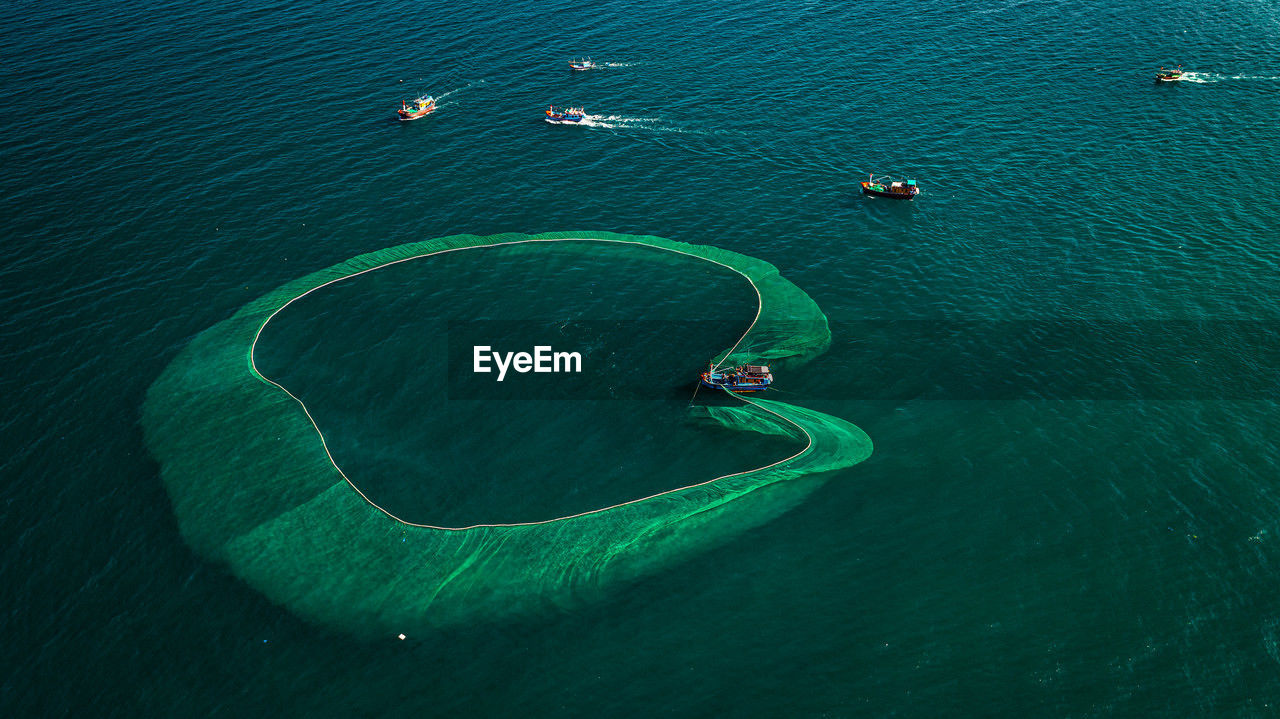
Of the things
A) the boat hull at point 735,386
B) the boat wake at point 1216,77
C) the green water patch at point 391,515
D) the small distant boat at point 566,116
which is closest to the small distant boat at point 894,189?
the green water patch at point 391,515

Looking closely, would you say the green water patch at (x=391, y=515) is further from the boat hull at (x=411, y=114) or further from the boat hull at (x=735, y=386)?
the boat hull at (x=411, y=114)

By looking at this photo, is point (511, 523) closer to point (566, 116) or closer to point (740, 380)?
point (740, 380)

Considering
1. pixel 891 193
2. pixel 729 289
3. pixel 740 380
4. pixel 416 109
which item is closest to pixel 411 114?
pixel 416 109

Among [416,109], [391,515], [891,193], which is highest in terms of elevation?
[416,109]

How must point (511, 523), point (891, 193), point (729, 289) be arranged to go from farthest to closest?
point (891, 193) → point (729, 289) → point (511, 523)

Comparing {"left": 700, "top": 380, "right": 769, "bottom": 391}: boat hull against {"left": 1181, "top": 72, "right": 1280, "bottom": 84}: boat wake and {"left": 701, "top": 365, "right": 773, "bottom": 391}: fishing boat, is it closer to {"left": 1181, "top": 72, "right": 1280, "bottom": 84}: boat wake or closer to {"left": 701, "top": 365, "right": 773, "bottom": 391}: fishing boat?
{"left": 701, "top": 365, "right": 773, "bottom": 391}: fishing boat
